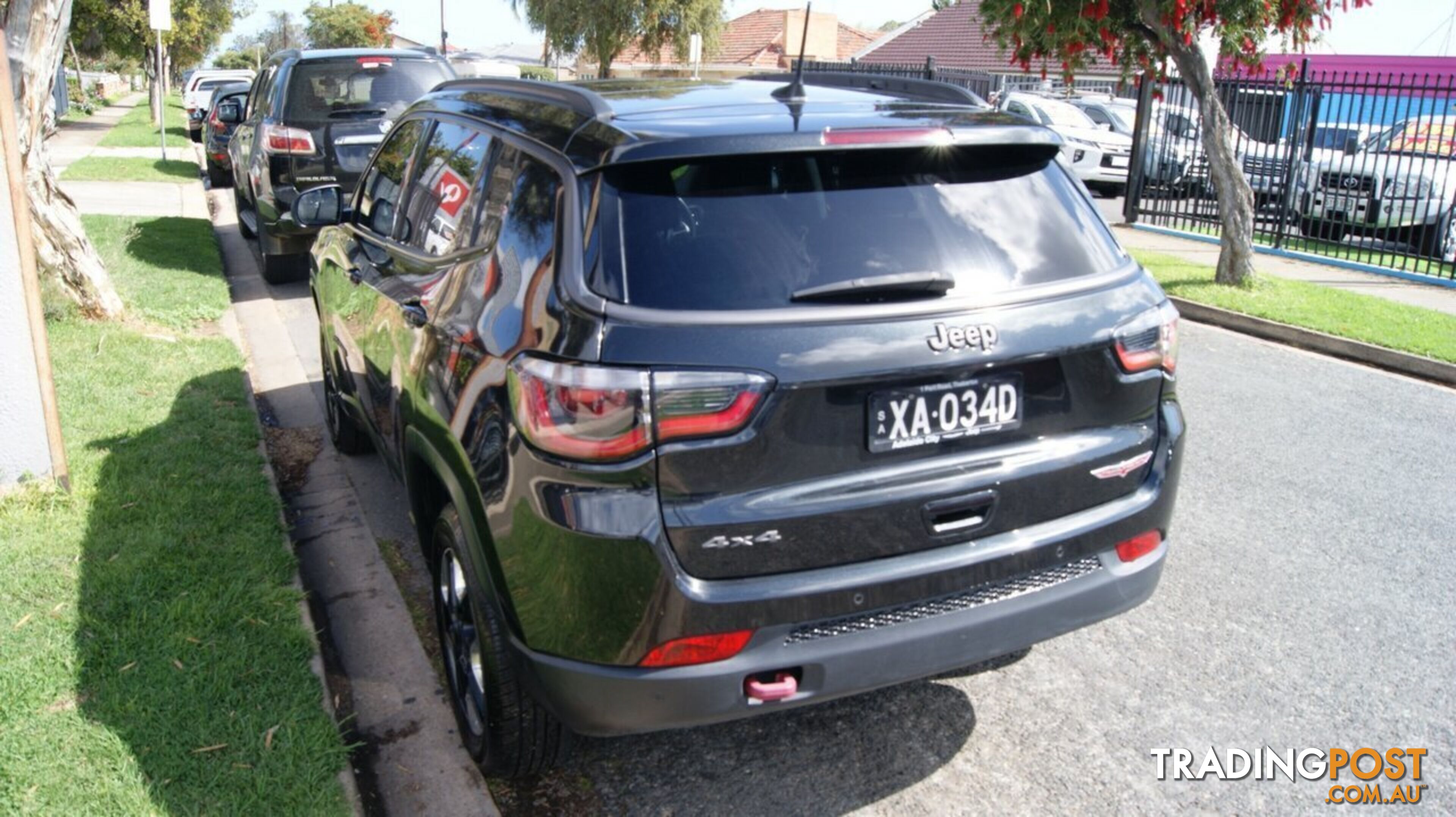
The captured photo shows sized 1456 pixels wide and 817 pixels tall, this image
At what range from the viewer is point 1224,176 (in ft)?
35.9

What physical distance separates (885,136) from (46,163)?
22.2 feet

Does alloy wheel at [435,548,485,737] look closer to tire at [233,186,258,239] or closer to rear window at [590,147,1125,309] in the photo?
rear window at [590,147,1125,309]

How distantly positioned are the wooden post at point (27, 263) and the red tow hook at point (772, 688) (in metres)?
3.47

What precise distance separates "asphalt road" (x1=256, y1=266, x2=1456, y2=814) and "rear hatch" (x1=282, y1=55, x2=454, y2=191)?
5108 millimetres

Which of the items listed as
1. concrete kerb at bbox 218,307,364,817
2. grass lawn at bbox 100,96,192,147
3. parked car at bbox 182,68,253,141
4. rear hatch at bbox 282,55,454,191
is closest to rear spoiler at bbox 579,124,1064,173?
concrete kerb at bbox 218,307,364,817

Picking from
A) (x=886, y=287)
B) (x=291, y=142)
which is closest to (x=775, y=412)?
(x=886, y=287)

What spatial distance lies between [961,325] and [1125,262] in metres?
0.78

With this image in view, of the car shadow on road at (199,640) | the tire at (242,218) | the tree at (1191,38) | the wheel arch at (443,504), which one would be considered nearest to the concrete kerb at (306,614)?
the car shadow on road at (199,640)

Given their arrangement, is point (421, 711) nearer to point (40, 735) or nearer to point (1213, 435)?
point (40, 735)

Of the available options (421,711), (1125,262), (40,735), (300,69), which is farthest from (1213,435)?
(300,69)

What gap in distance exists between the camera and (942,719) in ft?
11.9

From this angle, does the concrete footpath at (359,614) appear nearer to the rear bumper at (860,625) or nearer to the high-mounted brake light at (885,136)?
the rear bumper at (860,625)

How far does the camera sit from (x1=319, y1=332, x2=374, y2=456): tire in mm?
5773

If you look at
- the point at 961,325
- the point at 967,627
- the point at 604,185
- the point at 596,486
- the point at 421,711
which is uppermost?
the point at 604,185
